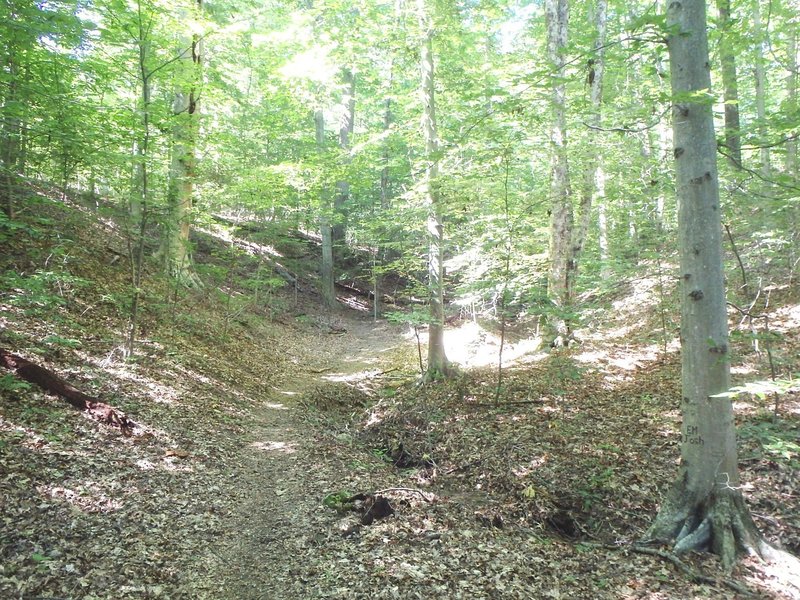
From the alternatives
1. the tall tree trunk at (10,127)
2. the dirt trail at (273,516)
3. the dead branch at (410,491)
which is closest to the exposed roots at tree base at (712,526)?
the dead branch at (410,491)

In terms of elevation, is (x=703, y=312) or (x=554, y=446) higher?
(x=703, y=312)

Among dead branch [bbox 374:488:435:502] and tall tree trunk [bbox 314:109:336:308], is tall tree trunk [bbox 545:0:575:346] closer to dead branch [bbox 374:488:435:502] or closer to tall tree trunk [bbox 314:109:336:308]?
dead branch [bbox 374:488:435:502]

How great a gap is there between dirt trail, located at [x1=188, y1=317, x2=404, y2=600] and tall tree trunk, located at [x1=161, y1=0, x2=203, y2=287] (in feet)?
13.2

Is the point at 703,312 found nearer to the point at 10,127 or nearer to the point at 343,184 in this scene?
the point at 10,127

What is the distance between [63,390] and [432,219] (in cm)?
709

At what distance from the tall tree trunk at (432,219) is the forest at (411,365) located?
75 mm

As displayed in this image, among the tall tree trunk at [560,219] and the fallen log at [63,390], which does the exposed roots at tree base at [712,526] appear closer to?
the fallen log at [63,390]

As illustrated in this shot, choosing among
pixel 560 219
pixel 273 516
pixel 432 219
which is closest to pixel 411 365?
pixel 432 219

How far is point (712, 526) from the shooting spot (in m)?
4.16

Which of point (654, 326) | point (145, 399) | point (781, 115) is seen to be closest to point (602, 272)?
point (654, 326)

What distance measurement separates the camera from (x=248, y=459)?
655 centimetres

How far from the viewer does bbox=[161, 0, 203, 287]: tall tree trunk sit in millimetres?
8578

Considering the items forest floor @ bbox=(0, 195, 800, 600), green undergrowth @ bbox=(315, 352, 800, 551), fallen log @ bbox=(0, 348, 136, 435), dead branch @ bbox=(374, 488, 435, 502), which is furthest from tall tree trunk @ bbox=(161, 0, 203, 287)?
dead branch @ bbox=(374, 488, 435, 502)

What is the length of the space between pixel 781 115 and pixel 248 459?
8192 millimetres
